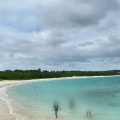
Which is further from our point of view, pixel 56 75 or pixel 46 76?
pixel 56 75

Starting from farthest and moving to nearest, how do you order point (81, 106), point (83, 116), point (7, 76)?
point (7, 76)
point (81, 106)
point (83, 116)

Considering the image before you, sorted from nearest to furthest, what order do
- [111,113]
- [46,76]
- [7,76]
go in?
[111,113], [7,76], [46,76]

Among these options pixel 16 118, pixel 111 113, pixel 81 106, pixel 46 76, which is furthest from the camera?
pixel 46 76

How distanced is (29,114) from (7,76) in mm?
114664

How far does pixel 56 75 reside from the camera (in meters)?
194

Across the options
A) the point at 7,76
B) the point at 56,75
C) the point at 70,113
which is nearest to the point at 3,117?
the point at 70,113

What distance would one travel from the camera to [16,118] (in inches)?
1010

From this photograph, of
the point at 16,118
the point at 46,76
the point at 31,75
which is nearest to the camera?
the point at 16,118

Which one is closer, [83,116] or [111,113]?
[83,116]

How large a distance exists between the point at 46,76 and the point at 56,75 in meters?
15.1

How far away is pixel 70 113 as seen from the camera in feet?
96.1

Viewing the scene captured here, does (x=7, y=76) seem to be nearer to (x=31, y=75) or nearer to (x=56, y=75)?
(x=31, y=75)

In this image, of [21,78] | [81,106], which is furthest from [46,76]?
[81,106]

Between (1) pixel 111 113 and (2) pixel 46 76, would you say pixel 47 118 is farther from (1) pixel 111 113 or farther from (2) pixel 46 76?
(2) pixel 46 76
